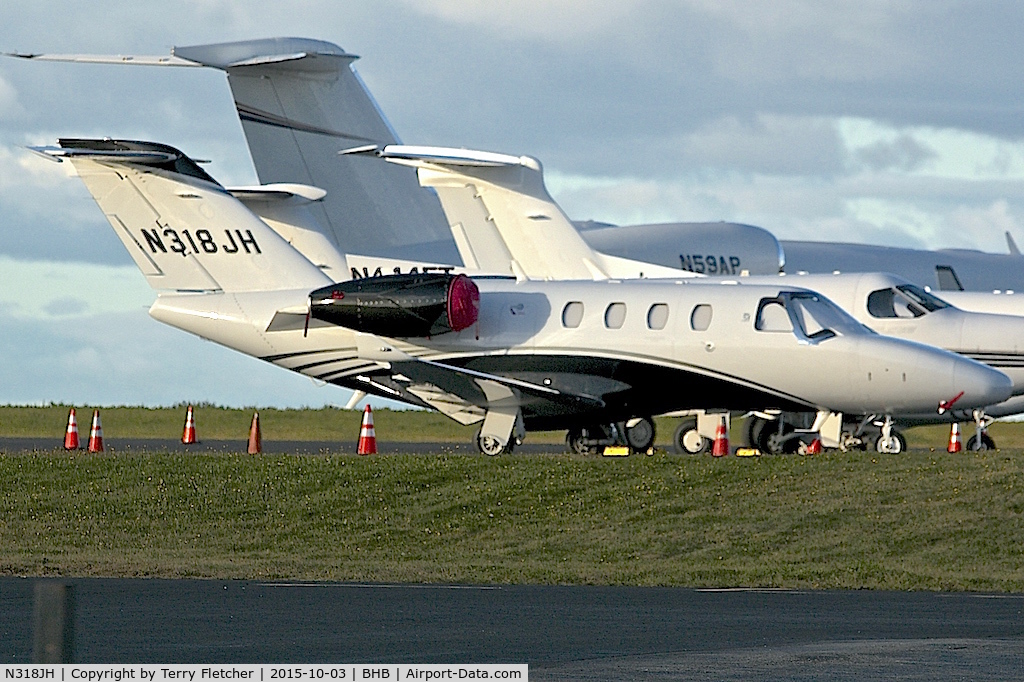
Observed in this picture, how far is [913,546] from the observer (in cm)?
1802

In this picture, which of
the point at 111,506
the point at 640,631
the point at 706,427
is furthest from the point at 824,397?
the point at 640,631

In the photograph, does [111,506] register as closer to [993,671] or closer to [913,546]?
[913,546]

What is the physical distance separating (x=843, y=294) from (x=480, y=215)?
761 cm

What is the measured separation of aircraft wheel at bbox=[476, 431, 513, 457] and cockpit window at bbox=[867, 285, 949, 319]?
635 centimetres

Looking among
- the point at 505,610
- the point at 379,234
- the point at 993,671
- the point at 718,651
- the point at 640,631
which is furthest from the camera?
the point at 379,234

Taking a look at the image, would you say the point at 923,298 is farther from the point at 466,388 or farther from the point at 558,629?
the point at 558,629

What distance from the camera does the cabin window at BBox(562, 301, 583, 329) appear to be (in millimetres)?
27562

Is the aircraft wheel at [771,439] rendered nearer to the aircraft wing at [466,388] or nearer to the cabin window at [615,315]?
the aircraft wing at [466,388]

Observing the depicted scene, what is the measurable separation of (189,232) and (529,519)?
11.6m

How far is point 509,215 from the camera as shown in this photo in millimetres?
33219

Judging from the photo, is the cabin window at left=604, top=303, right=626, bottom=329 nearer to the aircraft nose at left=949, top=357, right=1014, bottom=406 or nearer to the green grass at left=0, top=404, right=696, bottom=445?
the aircraft nose at left=949, top=357, right=1014, bottom=406

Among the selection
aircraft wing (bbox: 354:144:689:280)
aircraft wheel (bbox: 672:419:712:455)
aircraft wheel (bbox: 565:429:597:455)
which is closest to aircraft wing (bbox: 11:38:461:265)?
aircraft wing (bbox: 354:144:689:280)

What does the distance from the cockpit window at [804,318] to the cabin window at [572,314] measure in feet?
9.12

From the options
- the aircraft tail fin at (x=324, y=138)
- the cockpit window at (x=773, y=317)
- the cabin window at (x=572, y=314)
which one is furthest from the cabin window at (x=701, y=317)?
the aircraft tail fin at (x=324, y=138)
